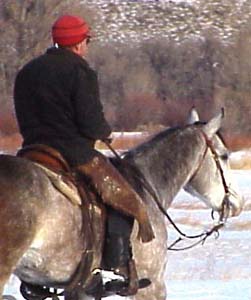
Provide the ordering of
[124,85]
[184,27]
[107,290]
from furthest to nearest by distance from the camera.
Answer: [184,27] → [124,85] → [107,290]

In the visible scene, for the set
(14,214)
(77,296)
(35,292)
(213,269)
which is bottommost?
(213,269)

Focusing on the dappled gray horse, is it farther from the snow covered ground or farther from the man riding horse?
the snow covered ground

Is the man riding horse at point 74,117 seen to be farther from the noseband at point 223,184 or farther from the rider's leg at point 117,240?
the noseband at point 223,184

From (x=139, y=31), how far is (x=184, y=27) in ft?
9.34

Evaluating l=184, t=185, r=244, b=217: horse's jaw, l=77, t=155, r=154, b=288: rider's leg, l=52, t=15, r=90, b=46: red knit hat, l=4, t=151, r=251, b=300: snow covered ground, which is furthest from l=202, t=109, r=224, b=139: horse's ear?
l=4, t=151, r=251, b=300: snow covered ground

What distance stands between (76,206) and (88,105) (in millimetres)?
650

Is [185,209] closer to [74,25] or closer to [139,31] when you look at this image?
[74,25]

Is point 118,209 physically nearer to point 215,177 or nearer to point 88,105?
point 88,105

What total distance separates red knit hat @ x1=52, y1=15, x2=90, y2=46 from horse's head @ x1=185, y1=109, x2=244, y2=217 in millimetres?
1563

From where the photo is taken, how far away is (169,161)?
7621 mm

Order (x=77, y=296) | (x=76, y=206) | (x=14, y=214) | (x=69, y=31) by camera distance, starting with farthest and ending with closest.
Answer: (x=77, y=296), (x=69, y=31), (x=76, y=206), (x=14, y=214)

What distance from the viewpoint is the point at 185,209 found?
1678 centimetres

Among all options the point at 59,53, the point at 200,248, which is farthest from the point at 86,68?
the point at 200,248

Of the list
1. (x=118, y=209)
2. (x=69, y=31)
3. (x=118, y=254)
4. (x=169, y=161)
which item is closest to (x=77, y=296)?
(x=118, y=254)
